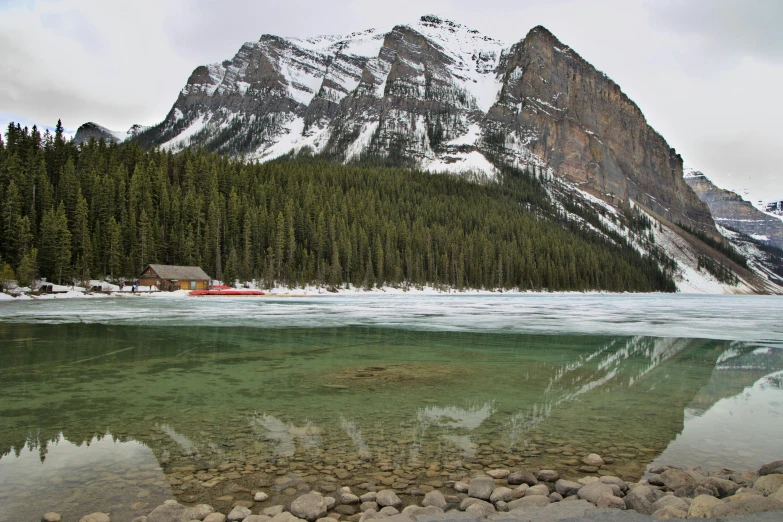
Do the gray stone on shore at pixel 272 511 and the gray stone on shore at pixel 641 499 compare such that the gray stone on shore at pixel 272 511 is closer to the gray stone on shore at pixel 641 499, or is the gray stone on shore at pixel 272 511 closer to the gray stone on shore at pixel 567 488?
the gray stone on shore at pixel 567 488

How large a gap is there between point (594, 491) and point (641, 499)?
520 mm

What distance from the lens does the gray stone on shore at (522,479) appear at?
6656 millimetres

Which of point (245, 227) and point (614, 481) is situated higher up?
point (245, 227)

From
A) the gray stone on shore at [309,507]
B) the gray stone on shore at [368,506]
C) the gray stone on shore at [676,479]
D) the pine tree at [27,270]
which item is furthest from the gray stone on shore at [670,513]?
the pine tree at [27,270]

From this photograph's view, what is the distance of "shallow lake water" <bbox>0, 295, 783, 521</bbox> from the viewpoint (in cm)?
684

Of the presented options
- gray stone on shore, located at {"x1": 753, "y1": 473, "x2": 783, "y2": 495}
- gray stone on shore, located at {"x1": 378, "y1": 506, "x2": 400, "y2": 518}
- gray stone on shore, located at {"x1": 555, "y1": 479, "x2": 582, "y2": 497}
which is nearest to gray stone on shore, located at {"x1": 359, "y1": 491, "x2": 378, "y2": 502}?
gray stone on shore, located at {"x1": 378, "y1": 506, "x2": 400, "y2": 518}

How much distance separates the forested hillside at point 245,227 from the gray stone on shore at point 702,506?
6984 centimetres

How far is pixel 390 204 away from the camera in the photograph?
13725 centimetres

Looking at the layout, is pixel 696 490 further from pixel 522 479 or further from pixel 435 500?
pixel 435 500

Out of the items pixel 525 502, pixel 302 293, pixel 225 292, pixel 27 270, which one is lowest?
pixel 525 502

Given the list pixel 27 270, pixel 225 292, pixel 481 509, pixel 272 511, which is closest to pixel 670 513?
pixel 481 509

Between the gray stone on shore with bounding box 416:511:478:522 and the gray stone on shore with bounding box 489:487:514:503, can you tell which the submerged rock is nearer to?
the gray stone on shore with bounding box 416:511:478:522

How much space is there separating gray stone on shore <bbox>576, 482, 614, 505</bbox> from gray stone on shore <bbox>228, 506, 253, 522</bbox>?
12.9 feet

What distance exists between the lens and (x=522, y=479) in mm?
6711
